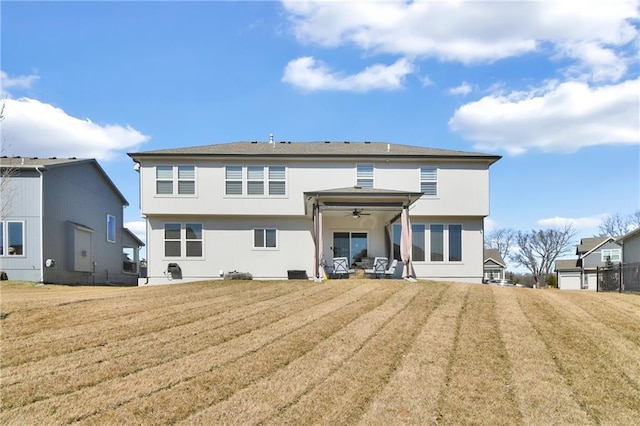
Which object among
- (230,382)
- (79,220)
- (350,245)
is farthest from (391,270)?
(79,220)

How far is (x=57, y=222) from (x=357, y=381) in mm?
19195

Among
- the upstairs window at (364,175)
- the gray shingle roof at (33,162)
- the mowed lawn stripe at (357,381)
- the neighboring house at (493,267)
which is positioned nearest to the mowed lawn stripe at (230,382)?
the mowed lawn stripe at (357,381)

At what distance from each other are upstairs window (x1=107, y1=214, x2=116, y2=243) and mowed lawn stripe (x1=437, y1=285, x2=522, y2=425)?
76.9 feet

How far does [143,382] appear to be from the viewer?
574 centimetres

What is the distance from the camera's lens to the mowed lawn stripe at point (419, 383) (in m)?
5.25

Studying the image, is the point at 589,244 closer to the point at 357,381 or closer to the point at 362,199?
the point at 362,199

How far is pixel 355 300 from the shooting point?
11867 mm

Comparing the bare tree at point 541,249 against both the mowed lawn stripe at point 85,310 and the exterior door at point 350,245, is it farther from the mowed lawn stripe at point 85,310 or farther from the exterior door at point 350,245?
the mowed lawn stripe at point 85,310

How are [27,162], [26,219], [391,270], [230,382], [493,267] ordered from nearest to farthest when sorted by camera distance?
[230,382] → [391,270] → [26,219] → [27,162] → [493,267]

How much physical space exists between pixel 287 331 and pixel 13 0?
9887mm

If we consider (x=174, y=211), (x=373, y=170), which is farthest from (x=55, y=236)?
(x=373, y=170)

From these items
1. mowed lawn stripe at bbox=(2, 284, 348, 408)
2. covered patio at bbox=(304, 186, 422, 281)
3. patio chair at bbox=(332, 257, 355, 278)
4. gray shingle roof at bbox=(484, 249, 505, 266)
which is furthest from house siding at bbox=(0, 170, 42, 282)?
gray shingle roof at bbox=(484, 249, 505, 266)

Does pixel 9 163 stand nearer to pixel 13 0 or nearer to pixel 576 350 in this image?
pixel 13 0

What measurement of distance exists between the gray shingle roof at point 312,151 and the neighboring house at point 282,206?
0.07 m
